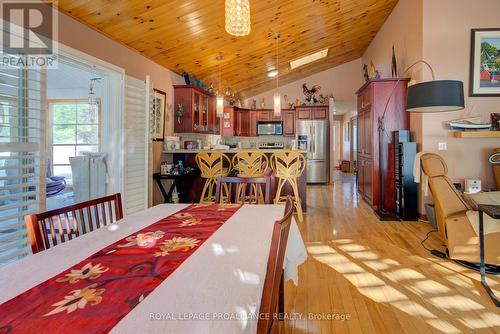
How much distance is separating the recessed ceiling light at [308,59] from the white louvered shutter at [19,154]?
5576mm

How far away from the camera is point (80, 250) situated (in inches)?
45.4

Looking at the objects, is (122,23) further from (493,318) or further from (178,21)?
(493,318)

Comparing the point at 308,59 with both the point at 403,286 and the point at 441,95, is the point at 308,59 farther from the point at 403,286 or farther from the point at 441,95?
the point at 403,286

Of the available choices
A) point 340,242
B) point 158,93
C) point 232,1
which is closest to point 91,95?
point 158,93

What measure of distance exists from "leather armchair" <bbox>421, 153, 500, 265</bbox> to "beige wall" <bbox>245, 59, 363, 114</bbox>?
6.29m

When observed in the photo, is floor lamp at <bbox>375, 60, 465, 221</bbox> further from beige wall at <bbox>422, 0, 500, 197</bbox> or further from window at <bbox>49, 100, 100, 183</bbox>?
window at <bbox>49, 100, 100, 183</bbox>

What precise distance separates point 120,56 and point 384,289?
368cm

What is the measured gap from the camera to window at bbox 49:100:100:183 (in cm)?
602

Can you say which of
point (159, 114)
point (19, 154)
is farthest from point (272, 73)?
point (19, 154)

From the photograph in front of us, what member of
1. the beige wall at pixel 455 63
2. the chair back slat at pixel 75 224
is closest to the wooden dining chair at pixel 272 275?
the chair back slat at pixel 75 224

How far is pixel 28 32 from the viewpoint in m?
2.34

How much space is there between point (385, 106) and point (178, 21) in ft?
11.1

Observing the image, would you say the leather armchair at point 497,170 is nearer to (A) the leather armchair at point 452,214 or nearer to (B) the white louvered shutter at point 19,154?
(A) the leather armchair at point 452,214

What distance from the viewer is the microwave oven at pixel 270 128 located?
8.43 m
